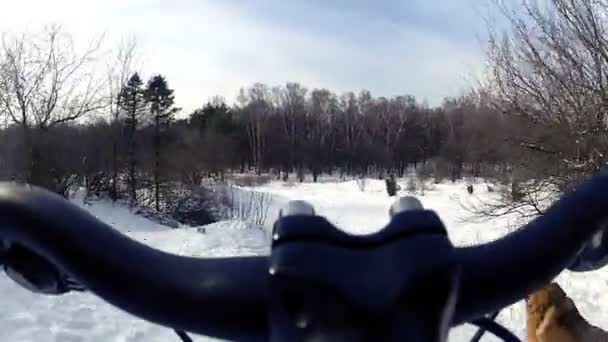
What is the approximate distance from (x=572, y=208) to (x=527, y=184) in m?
9.57

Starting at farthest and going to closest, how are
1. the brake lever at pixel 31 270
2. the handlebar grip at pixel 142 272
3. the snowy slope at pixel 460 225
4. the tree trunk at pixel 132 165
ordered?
the tree trunk at pixel 132 165 → the snowy slope at pixel 460 225 → the brake lever at pixel 31 270 → the handlebar grip at pixel 142 272

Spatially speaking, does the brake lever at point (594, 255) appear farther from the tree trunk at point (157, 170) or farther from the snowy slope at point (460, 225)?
the tree trunk at point (157, 170)

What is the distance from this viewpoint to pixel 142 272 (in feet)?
1.78

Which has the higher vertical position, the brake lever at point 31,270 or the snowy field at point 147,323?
the brake lever at point 31,270

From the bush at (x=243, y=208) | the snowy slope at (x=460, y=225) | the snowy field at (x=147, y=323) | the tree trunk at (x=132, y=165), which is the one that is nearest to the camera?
the snowy field at (x=147, y=323)

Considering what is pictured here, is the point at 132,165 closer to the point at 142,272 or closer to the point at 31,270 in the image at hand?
the point at 31,270

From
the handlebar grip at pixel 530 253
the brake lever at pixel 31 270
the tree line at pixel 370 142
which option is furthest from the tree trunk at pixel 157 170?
the handlebar grip at pixel 530 253

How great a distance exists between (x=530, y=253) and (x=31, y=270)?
0.51m

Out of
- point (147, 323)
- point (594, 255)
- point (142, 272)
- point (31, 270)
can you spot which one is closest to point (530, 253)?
point (594, 255)

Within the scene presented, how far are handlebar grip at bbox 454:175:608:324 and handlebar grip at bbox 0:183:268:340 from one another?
191mm

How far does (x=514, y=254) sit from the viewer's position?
0.58 meters

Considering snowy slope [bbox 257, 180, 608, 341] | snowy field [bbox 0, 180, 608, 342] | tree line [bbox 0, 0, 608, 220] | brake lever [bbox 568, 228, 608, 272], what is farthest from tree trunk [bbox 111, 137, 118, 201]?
brake lever [bbox 568, 228, 608, 272]

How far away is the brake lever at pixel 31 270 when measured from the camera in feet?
2.06

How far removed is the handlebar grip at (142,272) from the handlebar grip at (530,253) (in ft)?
0.63
